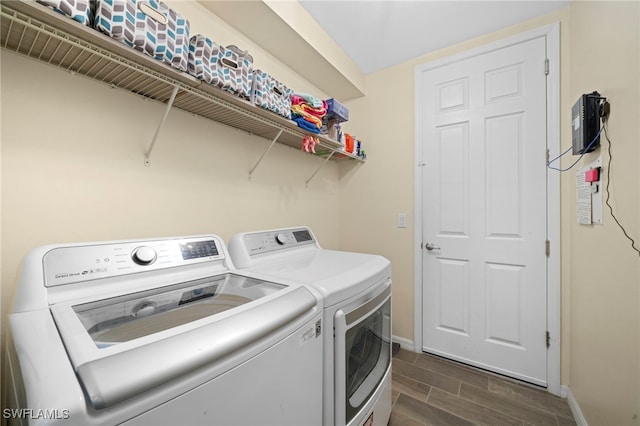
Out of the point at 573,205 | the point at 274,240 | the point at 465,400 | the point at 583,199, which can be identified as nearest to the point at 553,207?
the point at 573,205

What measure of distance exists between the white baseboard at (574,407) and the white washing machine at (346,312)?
1.13m

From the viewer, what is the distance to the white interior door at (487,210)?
184 centimetres

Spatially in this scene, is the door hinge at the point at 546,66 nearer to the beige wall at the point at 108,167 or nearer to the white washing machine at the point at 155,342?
the beige wall at the point at 108,167

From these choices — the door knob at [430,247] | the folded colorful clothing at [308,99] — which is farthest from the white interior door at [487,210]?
the folded colorful clothing at [308,99]

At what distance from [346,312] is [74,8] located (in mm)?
1332

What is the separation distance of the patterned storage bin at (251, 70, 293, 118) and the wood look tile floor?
198 cm

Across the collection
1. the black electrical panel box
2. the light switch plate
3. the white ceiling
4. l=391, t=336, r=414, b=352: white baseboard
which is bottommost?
l=391, t=336, r=414, b=352: white baseboard

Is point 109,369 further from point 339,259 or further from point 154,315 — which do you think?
point 339,259

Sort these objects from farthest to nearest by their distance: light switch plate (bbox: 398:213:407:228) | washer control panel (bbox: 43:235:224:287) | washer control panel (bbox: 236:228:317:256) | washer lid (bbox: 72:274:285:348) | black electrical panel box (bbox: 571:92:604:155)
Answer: light switch plate (bbox: 398:213:407:228) < washer control panel (bbox: 236:228:317:256) < black electrical panel box (bbox: 571:92:604:155) < washer control panel (bbox: 43:235:224:287) < washer lid (bbox: 72:274:285:348)

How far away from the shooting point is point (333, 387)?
948mm

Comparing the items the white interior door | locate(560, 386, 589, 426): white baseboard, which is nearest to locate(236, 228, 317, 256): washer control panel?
the white interior door

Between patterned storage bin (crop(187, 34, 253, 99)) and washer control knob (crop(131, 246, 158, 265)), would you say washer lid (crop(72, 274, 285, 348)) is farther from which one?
patterned storage bin (crop(187, 34, 253, 99))

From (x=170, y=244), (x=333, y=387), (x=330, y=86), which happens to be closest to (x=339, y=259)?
(x=333, y=387)

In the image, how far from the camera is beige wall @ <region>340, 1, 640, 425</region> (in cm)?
105
